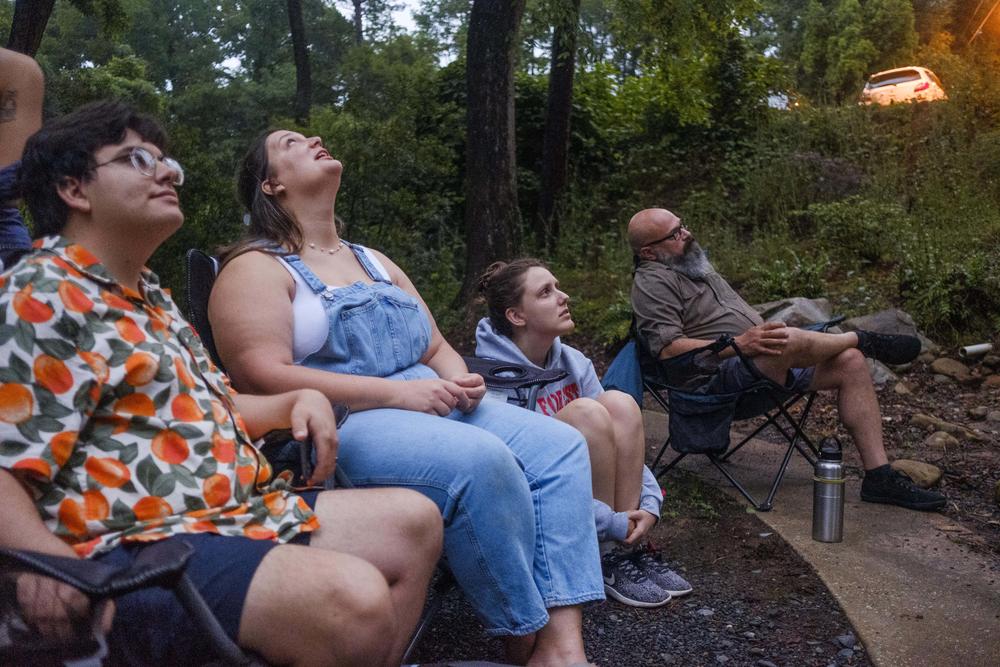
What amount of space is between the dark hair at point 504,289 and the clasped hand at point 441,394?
2.76 ft

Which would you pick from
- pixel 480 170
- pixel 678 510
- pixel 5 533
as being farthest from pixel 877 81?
pixel 5 533

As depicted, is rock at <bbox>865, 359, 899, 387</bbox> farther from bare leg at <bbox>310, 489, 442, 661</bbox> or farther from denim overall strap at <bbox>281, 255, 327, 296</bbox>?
bare leg at <bbox>310, 489, 442, 661</bbox>

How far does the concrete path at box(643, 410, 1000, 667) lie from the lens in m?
2.70

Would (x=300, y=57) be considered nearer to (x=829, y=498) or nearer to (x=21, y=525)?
(x=829, y=498)

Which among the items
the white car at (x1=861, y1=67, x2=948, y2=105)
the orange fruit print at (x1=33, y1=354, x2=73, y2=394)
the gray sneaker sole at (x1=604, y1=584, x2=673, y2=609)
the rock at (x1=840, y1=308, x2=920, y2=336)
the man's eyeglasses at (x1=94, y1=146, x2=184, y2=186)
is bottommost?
the gray sneaker sole at (x1=604, y1=584, x2=673, y2=609)

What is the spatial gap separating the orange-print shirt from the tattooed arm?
2.33ft

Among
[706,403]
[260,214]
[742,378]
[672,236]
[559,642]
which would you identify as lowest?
[559,642]

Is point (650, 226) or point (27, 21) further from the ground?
point (27, 21)

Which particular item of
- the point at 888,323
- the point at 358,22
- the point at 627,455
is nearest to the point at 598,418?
the point at 627,455

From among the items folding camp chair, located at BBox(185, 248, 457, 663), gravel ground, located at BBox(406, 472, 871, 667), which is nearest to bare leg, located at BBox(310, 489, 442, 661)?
folding camp chair, located at BBox(185, 248, 457, 663)

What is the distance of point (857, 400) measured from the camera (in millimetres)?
4129

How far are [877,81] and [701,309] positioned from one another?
11148 mm

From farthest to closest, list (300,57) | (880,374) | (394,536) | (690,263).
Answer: (300,57), (880,374), (690,263), (394,536)

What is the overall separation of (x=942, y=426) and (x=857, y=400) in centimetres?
164
